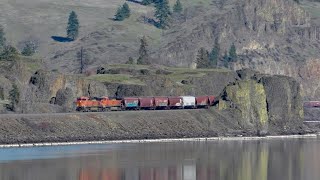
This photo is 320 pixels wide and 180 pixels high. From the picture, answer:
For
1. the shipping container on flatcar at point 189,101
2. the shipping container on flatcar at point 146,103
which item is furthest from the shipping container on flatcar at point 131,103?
the shipping container on flatcar at point 189,101

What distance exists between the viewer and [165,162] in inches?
5084

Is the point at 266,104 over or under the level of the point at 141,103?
under

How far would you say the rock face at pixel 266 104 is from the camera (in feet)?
606

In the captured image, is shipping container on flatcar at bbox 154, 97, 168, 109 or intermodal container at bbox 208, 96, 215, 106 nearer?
shipping container on flatcar at bbox 154, 97, 168, 109

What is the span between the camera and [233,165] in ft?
412

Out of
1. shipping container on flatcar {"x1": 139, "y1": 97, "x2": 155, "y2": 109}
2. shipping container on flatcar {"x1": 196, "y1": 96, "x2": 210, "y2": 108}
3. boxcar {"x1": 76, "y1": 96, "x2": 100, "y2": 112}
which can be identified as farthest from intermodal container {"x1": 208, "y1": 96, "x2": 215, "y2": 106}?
boxcar {"x1": 76, "y1": 96, "x2": 100, "y2": 112}

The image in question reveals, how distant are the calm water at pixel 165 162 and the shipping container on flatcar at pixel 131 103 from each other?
2525 centimetres

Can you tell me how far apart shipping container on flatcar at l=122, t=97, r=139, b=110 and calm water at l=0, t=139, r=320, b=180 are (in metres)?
25.3

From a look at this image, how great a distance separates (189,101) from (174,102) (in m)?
2.74

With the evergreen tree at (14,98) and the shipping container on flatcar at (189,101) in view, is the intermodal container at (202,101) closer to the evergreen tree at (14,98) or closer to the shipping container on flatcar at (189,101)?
the shipping container on flatcar at (189,101)

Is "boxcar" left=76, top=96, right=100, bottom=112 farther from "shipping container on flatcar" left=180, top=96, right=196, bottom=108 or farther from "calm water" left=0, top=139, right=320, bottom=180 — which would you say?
"calm water" left=0, top=139, right=320, bottom=180

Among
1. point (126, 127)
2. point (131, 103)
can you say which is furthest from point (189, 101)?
point (126, 127)

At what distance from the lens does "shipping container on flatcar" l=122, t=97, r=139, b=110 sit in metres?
182

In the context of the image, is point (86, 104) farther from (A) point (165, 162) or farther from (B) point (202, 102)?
(A) point (165, 162)
